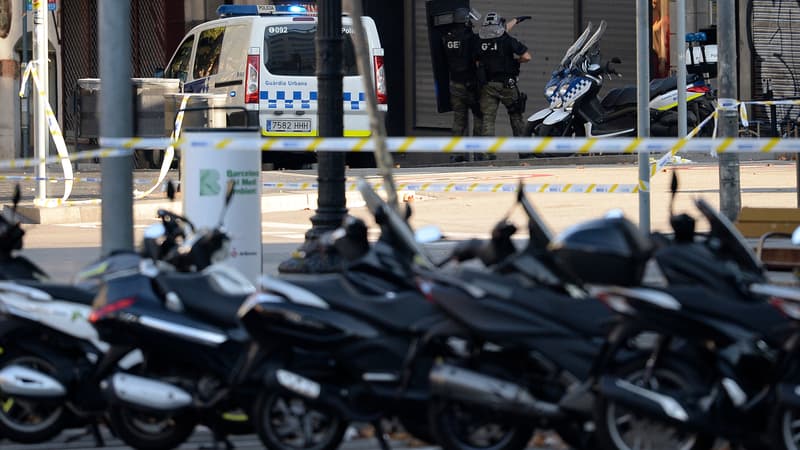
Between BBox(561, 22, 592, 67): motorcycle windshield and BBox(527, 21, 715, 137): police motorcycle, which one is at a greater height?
BBox(561, 22, 592, 67): motorcycle windshield

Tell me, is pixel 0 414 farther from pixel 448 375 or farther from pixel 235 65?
pixel 235 65

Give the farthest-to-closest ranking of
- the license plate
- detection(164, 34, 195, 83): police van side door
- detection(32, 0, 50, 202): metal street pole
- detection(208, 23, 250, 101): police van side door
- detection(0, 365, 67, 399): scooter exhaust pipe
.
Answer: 1. detection(164, 34, 195, 83): police van side door
2. detection(208, 23, 250, 101): police van side door
3. the license plate
4. detection(32, 0, 50, 202): metal street pole
5. detection(0, 365, 67, 399): scooter exhaust pipe

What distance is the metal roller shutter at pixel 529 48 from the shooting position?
28.4 meters

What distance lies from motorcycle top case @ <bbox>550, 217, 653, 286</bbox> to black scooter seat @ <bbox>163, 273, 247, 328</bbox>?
1337 mm

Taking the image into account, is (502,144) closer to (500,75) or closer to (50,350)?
(50,350)

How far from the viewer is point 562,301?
6.06 meters

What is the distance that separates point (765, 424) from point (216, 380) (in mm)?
2073

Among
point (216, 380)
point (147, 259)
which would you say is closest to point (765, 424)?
point (216, 380)

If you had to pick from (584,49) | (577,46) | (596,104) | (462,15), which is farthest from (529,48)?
(596,104)

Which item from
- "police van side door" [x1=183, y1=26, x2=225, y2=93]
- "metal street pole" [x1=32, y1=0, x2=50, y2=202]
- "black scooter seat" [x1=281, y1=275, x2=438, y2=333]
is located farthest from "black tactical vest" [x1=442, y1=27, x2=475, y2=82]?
"black scooter seat" [x1=281, y1=275, x2=438, y2=333]

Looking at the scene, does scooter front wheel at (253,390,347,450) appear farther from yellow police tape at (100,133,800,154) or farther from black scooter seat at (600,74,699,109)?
black scooter seat at (600,74,699,109)

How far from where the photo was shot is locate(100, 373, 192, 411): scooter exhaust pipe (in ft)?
20.8

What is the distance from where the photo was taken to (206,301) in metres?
6.44

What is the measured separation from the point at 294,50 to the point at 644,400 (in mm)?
15975
